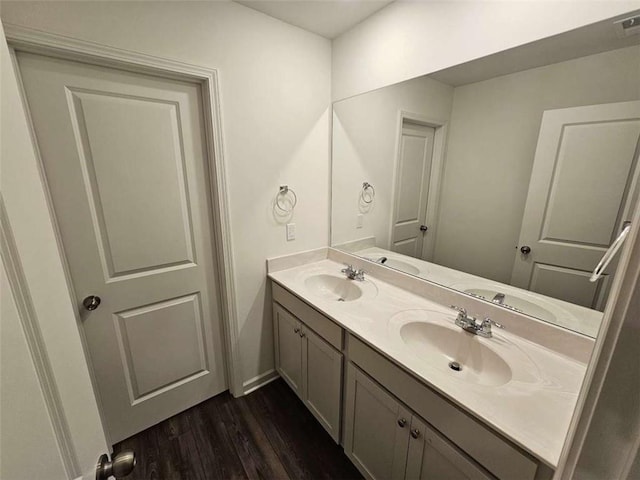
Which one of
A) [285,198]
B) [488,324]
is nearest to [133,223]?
[285,198]

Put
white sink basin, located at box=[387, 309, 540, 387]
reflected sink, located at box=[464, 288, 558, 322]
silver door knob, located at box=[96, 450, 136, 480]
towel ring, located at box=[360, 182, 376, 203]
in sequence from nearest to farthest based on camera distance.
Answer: silver door knob, located at box=[96, 450, 136, 480]
white sink basin, located at box=[387, 309, 540, 387]
reflected sink, located at box=[464, 288, 558, 322]
towel ring, located at box=[360, 182, 376, 203]

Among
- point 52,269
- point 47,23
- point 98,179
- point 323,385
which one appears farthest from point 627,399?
point 47,23

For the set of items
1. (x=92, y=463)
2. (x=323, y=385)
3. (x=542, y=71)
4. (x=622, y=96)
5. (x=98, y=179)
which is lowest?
(x=323, y=385)

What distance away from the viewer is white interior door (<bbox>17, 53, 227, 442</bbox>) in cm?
119

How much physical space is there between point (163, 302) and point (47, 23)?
1.30 m

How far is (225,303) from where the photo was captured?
172cm

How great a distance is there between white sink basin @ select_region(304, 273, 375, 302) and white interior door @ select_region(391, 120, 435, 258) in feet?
1.20

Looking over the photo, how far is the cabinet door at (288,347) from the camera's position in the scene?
5.55 feet

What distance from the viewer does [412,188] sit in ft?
5.28

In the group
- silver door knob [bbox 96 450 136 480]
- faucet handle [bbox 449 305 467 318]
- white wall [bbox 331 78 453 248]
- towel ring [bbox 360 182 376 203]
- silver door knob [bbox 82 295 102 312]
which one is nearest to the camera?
silver door knob [bbox 96 450 136 480]

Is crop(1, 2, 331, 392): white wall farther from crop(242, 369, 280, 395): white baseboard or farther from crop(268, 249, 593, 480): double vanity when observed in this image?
crop(268, 249, 593, 480): double vanity

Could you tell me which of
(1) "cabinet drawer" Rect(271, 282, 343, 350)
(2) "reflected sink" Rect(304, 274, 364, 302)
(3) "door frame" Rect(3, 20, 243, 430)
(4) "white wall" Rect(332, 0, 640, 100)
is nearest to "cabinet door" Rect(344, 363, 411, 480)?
(1) "cabinet drawer" Rect(271, 282, 343, 350)

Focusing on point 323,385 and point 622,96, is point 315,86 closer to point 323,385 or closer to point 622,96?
point 622,96

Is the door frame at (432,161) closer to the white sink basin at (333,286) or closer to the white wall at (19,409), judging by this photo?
the white sink basin at (333,286)
